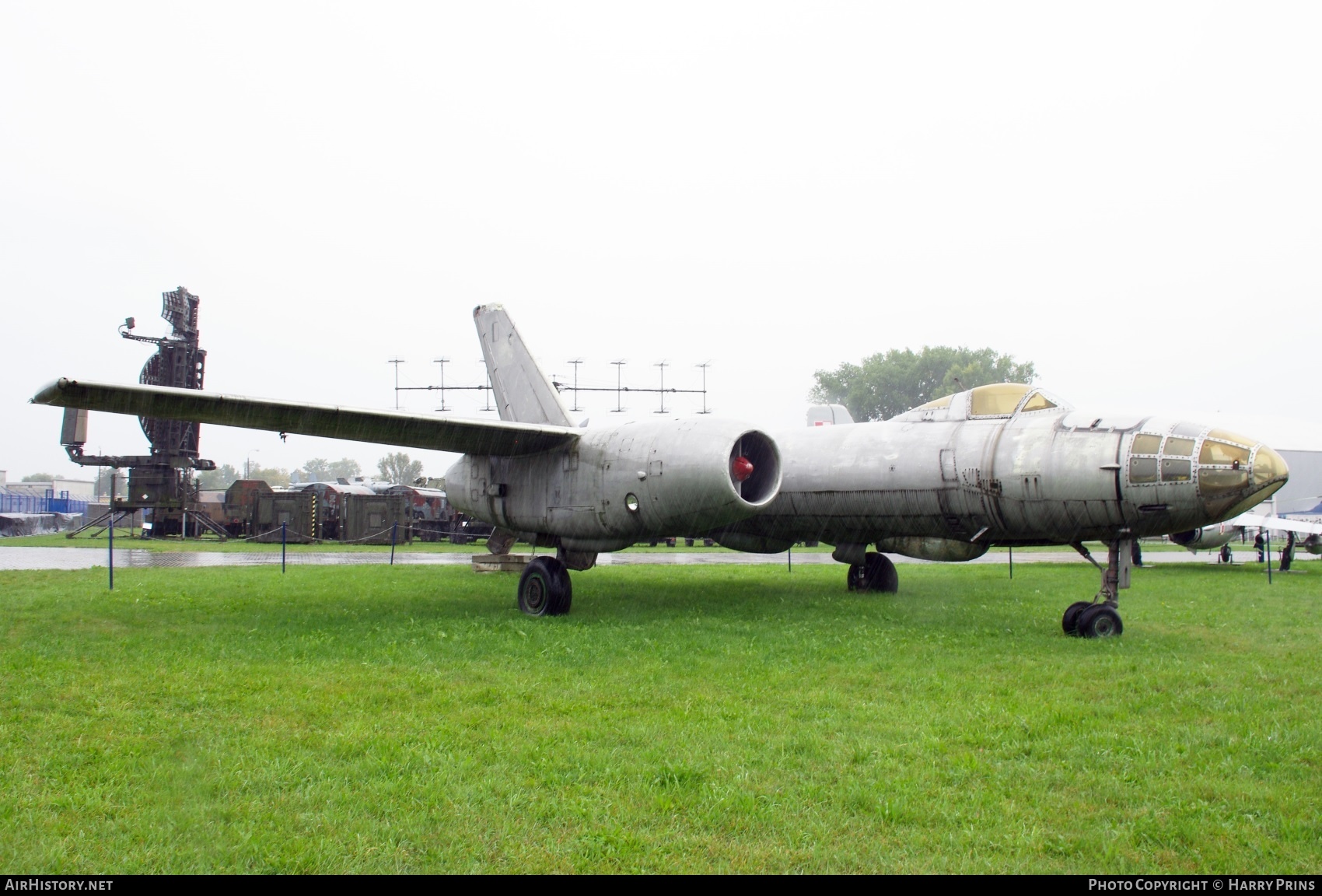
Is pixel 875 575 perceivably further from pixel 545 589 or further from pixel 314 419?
pixel 314 419

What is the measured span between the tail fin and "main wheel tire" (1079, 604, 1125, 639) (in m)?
6.56

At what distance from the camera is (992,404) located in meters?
9.48

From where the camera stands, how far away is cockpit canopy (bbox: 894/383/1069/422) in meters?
9.18

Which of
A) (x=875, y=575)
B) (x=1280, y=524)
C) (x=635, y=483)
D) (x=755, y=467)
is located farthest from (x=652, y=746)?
(x=1280, y=524)

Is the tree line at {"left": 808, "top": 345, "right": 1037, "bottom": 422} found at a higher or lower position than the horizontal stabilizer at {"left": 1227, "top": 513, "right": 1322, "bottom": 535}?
higher

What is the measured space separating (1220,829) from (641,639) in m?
5.12

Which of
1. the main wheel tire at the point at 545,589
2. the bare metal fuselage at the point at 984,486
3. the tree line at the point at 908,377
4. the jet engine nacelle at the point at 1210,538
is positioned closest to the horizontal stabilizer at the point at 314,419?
the main wheel tire at the point at 545,589

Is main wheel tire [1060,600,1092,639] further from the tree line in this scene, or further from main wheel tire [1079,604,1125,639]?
the tree line

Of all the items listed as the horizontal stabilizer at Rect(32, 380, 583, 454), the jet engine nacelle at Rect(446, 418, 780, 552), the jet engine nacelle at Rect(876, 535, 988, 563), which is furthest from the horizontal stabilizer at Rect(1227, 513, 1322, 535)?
the horizontal stabilizer at Rect(32, 380, 583, 454)

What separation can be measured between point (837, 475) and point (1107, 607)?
3174 mm

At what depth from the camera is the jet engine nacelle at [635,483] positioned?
336 inches

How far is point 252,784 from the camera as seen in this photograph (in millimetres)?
3938
